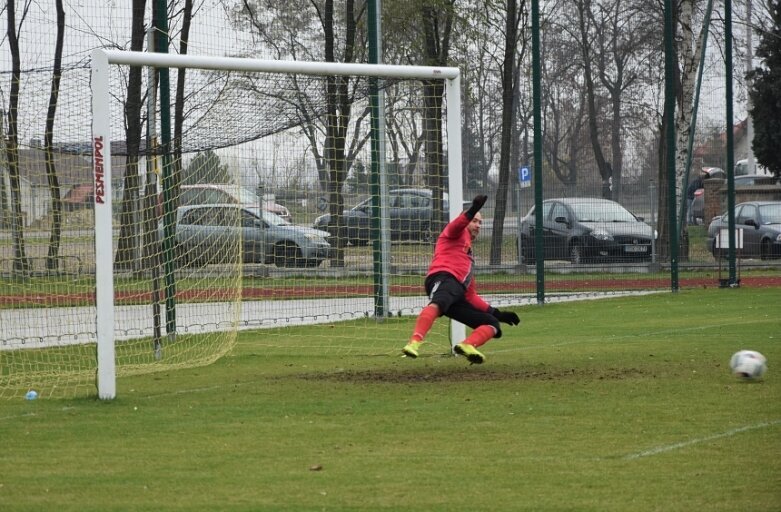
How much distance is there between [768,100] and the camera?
109 ft

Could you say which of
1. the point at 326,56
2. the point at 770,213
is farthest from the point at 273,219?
the point at 770,213

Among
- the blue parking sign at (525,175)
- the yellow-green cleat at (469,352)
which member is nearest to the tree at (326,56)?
the yellow-green cleat at (469,352)

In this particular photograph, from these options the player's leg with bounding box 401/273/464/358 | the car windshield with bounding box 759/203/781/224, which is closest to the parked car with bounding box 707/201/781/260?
the car windshield with bounding box 759/203/781/224

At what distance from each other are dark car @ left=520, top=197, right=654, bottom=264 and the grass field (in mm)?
8845

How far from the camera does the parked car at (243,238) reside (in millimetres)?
13852

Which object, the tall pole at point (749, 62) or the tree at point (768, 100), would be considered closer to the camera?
the tall pole at point (749, 62)

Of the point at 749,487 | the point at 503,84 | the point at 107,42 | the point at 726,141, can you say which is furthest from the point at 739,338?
the point at 503,84

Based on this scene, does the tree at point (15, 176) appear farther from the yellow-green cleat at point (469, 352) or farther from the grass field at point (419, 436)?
the yellow-green cleat at point (469, 352)

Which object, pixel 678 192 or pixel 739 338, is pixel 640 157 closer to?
pixel 678 192

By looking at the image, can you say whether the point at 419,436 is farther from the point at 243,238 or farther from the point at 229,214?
the point at 243,238

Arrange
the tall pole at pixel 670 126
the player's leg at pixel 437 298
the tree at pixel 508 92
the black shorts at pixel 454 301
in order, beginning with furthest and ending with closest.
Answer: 1. the tree at pixel 508 92
2. the tall pole at pixel 670 126
3. the black shorts at pixel 454 301
4. the player's leg at pixel 437 298

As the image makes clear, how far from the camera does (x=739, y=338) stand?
1433 centimetres

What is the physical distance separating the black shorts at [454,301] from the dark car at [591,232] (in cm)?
1047

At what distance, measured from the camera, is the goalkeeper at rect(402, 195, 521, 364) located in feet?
37.7
